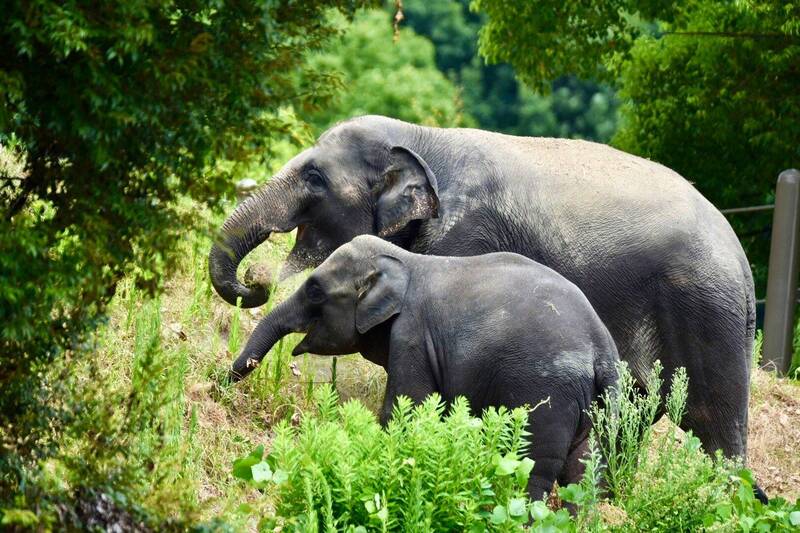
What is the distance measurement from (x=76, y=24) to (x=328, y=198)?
14.2 feet

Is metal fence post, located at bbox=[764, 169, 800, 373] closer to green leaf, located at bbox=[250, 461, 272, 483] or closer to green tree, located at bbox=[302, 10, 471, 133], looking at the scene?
→ green leaf, located at bbox=[250, 461, 272, 483]

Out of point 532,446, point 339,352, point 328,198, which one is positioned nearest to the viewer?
point 532,446

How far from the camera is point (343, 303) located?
8320mm

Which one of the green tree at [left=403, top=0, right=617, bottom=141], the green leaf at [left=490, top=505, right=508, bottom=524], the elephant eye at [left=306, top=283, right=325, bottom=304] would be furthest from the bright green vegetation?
the green tree at [left=403, top=0, right=617, bottom=141]

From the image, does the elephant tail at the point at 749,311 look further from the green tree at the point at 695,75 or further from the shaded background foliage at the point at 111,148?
the green tree at the point at 695,75

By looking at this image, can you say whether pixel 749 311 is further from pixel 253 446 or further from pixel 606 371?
pixel 253 446

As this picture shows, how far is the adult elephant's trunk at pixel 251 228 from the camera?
8.80 metres

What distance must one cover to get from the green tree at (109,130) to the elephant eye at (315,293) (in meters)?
2.81

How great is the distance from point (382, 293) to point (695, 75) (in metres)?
11.2

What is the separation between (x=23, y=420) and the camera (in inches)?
215

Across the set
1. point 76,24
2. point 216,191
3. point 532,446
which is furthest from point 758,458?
point 76,24

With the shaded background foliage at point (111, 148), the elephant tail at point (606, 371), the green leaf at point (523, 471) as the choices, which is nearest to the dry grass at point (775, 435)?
the elephant tail at point (606, 371)

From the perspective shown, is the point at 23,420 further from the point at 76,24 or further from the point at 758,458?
the point at 758,458

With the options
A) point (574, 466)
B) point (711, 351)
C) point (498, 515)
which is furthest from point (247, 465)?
point (711, 351)
